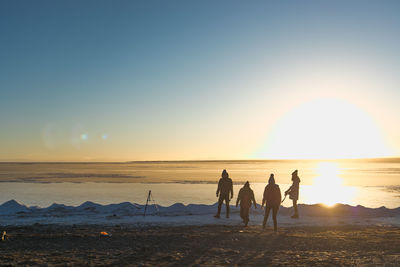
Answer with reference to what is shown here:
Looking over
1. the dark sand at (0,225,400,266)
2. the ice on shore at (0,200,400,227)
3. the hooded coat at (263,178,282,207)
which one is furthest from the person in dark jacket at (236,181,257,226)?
the hooded coat at (263,178,282,207)

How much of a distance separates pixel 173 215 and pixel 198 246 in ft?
20.3

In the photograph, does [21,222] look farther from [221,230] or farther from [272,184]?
[272,184]

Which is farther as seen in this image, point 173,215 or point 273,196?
point 173,215

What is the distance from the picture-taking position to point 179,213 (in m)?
15.9

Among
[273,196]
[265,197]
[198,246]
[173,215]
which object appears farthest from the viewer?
[173,215]

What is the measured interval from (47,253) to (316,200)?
18.3m

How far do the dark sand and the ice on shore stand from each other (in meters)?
1.45

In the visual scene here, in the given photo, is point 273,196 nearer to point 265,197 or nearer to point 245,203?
point 265,197

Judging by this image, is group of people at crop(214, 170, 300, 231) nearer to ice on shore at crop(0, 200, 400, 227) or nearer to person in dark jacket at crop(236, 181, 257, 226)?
person in dark jacket at crop(236, 181, 257, 226)

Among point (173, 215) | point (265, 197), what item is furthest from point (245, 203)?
point (173, 215)

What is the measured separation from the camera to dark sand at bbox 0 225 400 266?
7.86 m

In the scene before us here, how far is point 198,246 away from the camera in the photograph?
938cm

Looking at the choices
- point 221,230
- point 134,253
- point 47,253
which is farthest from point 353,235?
point 47,253

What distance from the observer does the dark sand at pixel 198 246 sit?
7.86 meters
